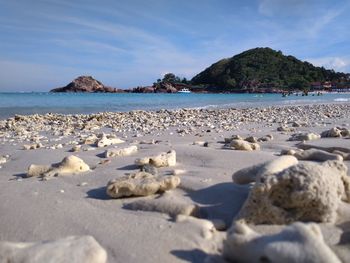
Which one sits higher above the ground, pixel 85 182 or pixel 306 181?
pixel 306 181

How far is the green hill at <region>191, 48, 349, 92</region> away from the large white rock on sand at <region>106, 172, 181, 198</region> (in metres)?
80.7

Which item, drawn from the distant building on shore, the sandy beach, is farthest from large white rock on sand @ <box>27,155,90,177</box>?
the distant building on shore

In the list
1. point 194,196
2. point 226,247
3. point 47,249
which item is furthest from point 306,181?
point 47,249

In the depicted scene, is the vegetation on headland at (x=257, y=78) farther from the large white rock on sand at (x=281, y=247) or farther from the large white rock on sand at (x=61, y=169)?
the large white rock on sand at (x=281, y=247)

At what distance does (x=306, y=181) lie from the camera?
1714 millimetres

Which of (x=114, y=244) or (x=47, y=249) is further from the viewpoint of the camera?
(x=114, y=244)

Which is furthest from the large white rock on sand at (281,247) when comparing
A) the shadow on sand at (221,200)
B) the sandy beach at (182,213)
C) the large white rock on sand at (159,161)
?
the large white rock on sand at (159,161)

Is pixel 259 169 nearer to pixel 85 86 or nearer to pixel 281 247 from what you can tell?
pixel 281 247

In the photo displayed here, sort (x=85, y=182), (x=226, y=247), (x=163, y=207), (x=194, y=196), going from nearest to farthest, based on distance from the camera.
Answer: (x=226, y=247), (x=163, y=207), (x=194, y=196), (x=85, y=182)

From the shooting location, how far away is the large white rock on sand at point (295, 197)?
1.72 meters

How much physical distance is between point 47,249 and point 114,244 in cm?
30

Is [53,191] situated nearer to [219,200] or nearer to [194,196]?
[194,196]

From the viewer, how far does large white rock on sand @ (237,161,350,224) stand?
172 cm

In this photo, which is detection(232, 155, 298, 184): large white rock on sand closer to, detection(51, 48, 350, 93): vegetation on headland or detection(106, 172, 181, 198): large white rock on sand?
detection(106, 172, 181, 198): large white rock on sand
